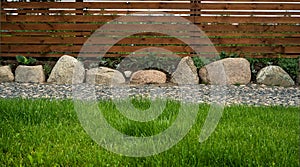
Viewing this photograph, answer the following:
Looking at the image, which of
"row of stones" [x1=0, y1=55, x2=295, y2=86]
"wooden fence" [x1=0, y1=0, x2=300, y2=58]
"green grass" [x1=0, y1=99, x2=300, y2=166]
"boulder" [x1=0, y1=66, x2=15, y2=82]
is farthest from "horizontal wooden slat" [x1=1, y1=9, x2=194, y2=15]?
"green grass" [x1=0, y1=99, x2=300, y2=166]

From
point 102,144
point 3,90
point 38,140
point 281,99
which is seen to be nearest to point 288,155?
point 102,144

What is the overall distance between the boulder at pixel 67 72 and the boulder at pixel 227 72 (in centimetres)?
227

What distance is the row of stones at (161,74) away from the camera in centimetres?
733

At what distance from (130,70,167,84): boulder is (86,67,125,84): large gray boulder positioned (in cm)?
25

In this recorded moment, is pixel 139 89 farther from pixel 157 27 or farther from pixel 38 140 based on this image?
pixel 38 140

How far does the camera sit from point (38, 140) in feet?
9.64

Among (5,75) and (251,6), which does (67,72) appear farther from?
(251,6)

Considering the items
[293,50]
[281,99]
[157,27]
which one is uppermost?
[157,27]

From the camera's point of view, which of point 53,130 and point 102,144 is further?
point 53,130

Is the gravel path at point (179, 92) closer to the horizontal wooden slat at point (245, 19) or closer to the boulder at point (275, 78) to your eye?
the boulder at point (275, 78)

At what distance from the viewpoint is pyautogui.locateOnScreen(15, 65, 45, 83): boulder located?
7570mm

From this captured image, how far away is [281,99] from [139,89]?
213cm

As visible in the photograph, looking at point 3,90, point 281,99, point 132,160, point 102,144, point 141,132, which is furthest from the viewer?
point 3,90

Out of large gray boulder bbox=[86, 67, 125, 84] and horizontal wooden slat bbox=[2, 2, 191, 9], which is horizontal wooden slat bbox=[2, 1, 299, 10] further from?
large gray boulder bbox=[86, 67, 125, 84]
